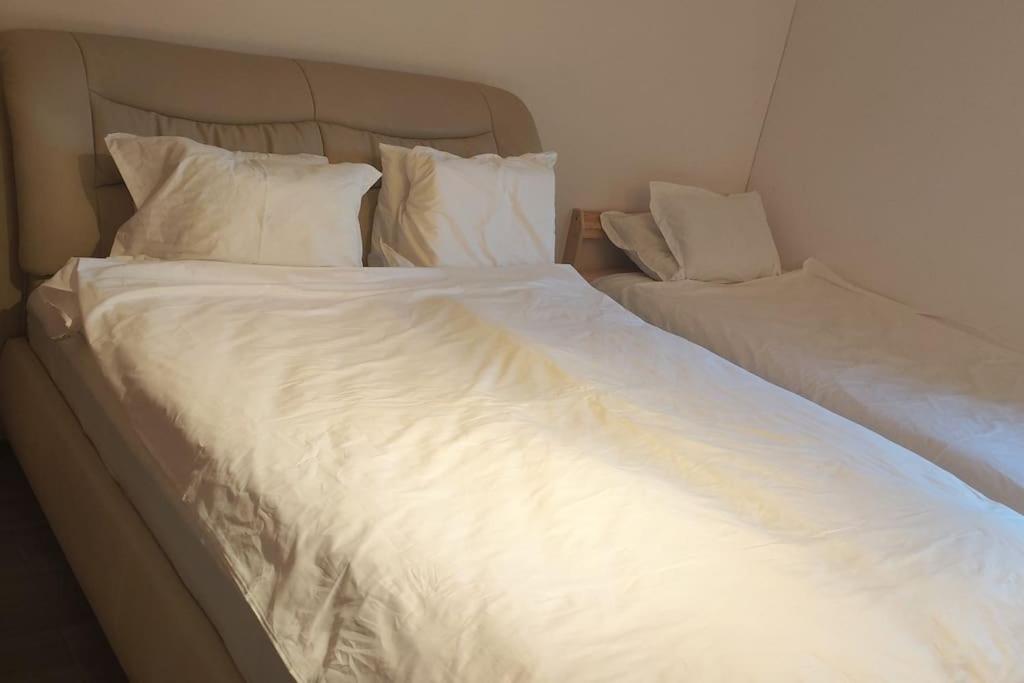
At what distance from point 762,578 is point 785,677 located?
0.67ft

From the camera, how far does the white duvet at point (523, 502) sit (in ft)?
3.65

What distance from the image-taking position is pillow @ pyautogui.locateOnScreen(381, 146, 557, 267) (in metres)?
2.37

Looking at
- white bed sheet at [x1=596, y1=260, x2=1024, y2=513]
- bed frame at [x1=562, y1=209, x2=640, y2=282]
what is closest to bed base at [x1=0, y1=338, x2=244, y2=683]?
white bed sheet at [x1=596, y1=260, x2=1024, y2=513]

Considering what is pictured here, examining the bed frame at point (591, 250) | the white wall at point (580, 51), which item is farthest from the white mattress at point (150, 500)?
the bed frame at point (591, 250)

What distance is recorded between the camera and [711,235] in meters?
3.07

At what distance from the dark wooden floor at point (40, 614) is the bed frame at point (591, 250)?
6.30 ft

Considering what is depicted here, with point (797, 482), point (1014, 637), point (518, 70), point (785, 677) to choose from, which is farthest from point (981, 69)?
point (785, 677)

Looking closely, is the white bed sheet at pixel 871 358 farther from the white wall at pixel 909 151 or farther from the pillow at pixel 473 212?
the pillow at pixel 473 212

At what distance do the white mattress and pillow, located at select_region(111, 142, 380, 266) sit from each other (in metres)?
0.31

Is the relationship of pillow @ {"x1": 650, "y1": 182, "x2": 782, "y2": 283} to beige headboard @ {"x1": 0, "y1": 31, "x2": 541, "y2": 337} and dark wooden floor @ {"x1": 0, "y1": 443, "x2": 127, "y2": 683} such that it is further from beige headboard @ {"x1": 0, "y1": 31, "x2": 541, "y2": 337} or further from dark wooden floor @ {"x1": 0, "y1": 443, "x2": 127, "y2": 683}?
dark wooden floor @ {"x1": 0, "y1": 443, "x2": 127, "y2": 683}

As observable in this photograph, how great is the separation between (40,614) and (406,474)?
0.94m

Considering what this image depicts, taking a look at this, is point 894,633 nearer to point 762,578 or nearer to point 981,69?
point 762,578

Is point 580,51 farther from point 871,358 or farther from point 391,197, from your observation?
point 871,358

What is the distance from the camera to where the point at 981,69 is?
2.87 metres
